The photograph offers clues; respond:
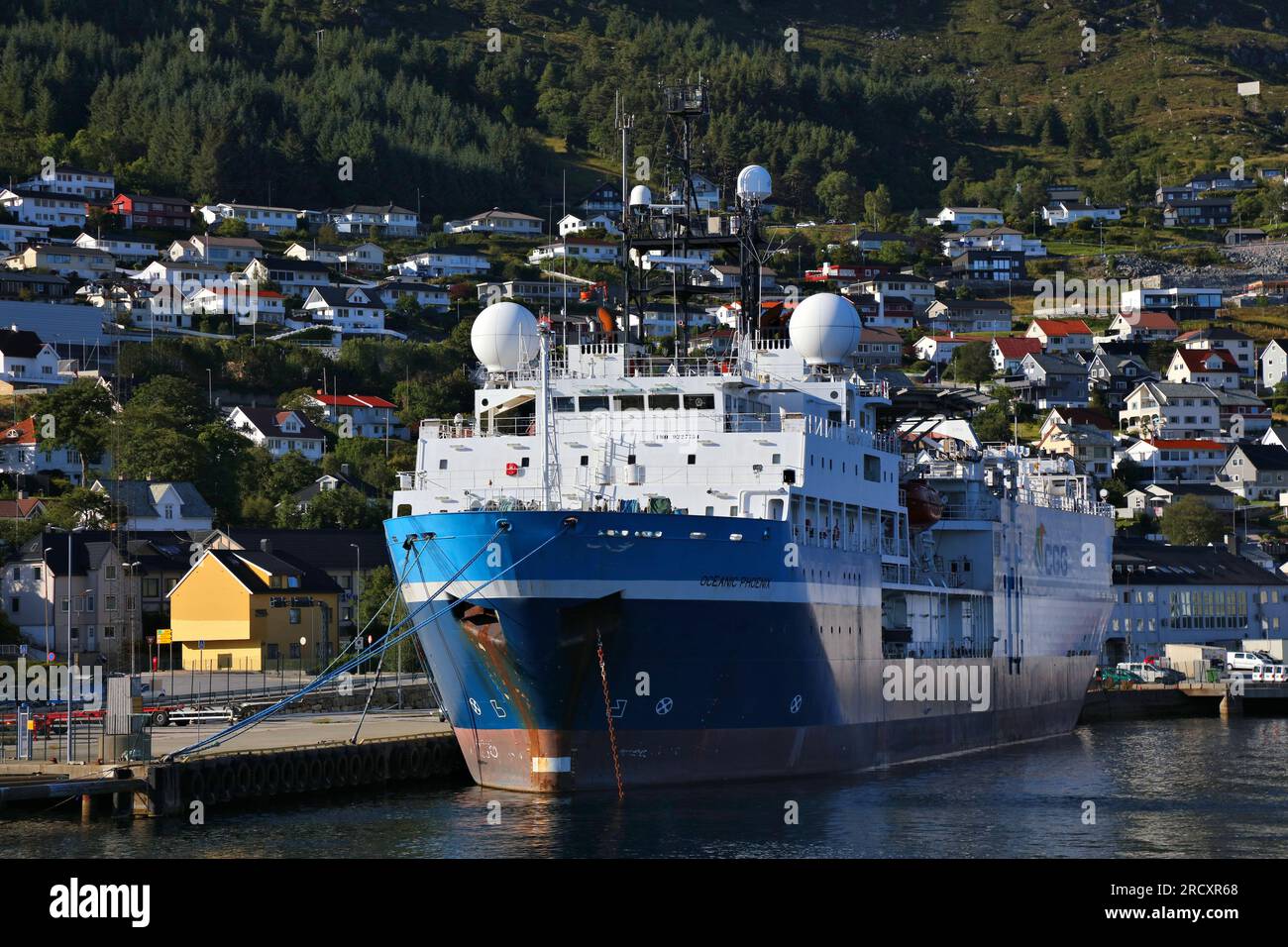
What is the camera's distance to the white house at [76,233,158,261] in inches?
6545

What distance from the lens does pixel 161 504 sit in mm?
94750

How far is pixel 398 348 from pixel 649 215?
90.3 m

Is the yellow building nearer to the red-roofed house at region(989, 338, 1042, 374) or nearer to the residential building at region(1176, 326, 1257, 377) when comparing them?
the red-roofed house at region(989, 338, 1042, 374)

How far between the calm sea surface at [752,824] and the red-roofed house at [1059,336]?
4933 inches

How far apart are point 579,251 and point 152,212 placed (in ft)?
129

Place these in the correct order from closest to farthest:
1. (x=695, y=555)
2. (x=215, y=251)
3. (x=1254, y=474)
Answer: (x=695, y=555) < (x=1254, y=474) < (x=215, y=251)

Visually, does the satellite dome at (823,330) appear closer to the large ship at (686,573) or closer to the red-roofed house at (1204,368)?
the large ship at (686,573)

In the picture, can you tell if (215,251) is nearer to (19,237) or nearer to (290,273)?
(290,273)

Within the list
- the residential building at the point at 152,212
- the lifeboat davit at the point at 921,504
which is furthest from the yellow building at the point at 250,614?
the residential building at the point at 152,212

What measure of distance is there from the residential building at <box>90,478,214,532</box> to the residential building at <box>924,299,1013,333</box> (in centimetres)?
9888

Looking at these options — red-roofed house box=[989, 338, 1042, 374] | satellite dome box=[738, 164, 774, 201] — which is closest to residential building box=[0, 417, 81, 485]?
satellite dome box=[738, 164, 774, 201]

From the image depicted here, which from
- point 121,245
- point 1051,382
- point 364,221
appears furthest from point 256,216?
point 1051,382

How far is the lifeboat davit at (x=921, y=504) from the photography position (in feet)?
188
